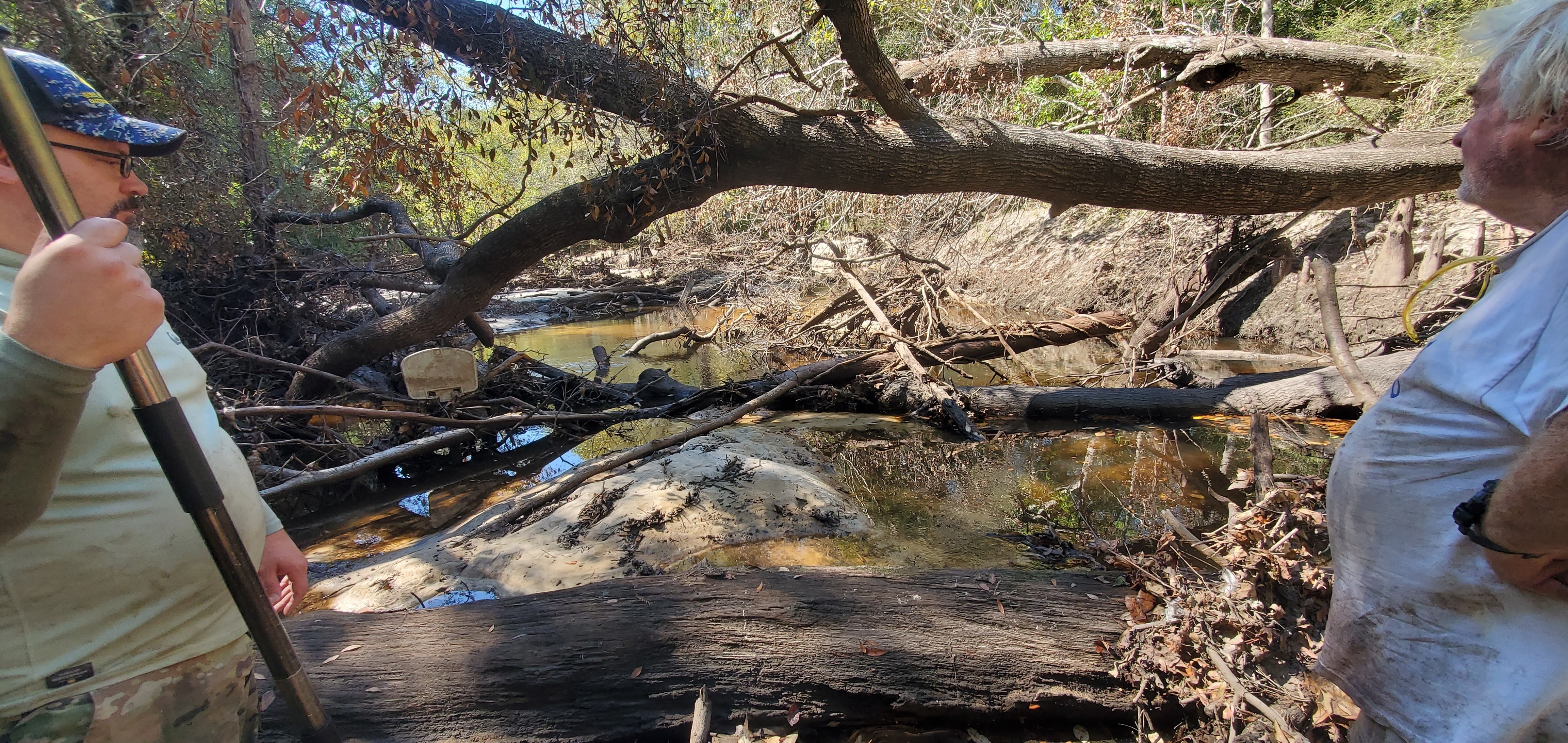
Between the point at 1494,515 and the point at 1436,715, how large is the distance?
470mm

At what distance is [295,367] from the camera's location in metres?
5.48

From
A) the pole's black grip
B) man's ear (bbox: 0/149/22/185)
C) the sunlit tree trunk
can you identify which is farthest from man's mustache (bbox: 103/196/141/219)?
the sunlit tree trunk

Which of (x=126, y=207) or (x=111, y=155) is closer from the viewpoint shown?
(x=111, y=155)

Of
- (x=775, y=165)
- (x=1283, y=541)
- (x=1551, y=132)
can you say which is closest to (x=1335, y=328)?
(x=1283, y=541)

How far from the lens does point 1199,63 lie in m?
6.62

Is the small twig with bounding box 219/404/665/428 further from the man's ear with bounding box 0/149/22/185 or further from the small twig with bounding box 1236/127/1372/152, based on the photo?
the small twig with bounding box 1236/127/1372/152

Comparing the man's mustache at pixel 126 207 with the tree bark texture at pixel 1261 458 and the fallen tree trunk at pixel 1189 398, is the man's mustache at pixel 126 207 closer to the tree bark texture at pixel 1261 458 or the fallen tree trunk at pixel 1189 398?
the tree bark texture at pixel 1261 458

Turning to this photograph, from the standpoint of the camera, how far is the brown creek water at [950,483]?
12.7ft

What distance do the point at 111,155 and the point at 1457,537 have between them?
2.61 m

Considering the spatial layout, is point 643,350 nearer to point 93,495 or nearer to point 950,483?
point 950,483

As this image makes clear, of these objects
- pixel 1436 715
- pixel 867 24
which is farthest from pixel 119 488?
pixel 867 24

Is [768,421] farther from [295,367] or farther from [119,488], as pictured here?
[119,488]

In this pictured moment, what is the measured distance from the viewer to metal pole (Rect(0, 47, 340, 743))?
83cm

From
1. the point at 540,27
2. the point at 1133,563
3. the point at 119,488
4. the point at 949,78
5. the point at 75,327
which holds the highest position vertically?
the point at 540,27
